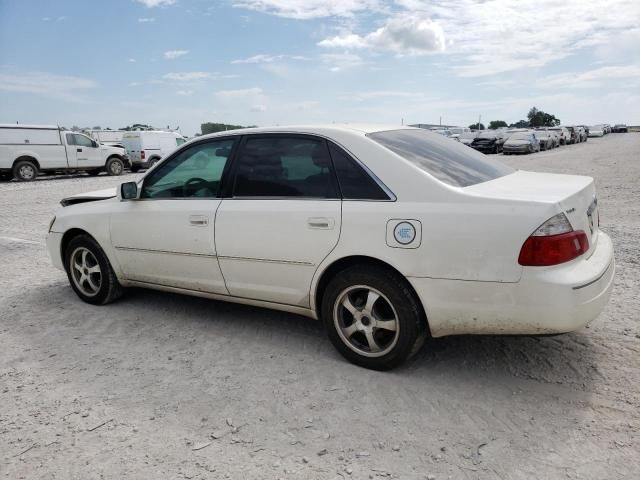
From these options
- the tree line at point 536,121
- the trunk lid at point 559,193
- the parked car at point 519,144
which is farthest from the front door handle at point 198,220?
the tree line at point 536,121

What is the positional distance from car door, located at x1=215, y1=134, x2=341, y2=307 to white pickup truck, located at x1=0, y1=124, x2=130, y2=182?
60.4 ft

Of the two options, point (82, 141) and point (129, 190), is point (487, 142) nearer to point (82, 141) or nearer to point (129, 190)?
point (82, 141)

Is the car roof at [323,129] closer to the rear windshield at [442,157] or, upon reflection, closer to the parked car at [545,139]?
the rear windshield at [442,157]

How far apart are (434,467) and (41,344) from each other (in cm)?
309

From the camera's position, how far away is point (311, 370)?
11.2 ft

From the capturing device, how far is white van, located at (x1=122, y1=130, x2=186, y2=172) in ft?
76.4

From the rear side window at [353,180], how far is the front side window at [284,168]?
0.06 meters

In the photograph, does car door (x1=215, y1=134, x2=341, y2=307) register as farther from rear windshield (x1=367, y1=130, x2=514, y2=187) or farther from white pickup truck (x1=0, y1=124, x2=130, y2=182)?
white pickup truck (x1=0, y1=124, x2=130, y2=182)

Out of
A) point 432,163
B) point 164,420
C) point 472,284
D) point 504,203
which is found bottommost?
point 164,420

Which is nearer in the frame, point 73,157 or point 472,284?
point 472,284

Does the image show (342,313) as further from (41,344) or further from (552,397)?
(41,344)

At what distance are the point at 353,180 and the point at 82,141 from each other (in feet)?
67.2

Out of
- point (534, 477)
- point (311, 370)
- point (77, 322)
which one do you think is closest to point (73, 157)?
point (77, 322)

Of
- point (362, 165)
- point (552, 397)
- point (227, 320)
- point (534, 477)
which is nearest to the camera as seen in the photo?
point (534, 477)
